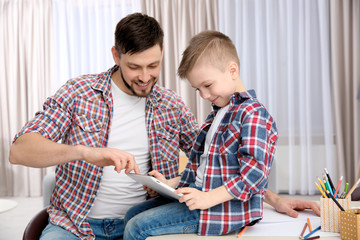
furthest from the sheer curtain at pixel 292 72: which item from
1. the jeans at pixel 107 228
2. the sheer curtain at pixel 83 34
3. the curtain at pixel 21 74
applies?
the jeans at pixel 107 228

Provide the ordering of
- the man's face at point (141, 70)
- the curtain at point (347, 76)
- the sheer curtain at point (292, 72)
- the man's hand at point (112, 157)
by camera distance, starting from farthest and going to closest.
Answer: the sheer curtain at point (292, 72), the curtain at point (347, 76), the man's face at point (141, 70), the man's hand at point (112, 157)

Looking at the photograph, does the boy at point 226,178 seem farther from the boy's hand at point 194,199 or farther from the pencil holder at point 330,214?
the pencil holder at point 330,214

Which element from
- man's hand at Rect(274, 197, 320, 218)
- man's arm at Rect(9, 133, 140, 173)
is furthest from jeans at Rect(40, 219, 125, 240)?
man's hand at Rect(274, 197, 320, 218)

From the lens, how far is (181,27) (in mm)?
4469

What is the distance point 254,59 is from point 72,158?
3.36 m

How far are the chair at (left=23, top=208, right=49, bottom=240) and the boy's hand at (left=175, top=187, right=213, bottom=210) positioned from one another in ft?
2.25

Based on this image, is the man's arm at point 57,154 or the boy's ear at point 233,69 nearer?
the man's arm at point 57,154

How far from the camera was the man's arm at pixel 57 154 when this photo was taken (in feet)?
4.03

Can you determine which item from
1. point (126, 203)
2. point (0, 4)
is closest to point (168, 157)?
point (126, 203)

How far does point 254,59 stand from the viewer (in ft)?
14.3

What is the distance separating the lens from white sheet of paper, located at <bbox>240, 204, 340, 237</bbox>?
107 centimetres

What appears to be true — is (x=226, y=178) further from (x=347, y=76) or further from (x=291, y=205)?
(x=347, y=76)

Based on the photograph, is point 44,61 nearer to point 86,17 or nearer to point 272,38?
point 86,17

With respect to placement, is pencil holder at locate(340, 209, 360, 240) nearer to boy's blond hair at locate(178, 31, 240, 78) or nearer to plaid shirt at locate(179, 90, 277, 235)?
A: plaid shirt at locate(179, 90, 277, 235)
